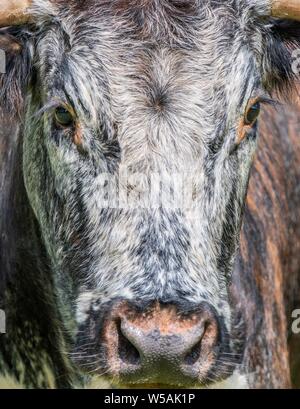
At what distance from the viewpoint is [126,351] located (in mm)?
6355

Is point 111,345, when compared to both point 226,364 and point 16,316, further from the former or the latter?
point 16,316

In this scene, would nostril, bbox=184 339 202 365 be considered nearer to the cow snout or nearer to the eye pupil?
the cow snout

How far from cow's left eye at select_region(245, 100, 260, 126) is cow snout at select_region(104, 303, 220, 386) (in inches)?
54.0

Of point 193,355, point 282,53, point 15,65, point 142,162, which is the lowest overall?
point 193,355

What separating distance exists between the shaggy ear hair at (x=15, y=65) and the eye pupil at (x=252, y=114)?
53.2 inches

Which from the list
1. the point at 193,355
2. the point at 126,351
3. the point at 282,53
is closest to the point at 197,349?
the point at 193,355

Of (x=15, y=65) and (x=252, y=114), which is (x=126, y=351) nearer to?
(x=252, y=114)

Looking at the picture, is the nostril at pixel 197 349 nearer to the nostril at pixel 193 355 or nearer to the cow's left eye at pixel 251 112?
the nostril at pixel 193 355

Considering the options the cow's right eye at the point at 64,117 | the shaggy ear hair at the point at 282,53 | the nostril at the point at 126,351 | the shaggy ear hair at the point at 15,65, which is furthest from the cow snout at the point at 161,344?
the shaggy ear hair at the point at 282,53

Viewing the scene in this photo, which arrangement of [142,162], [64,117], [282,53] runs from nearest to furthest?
[142,162] → [64,117] → [282,53]

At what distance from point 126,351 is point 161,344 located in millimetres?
255

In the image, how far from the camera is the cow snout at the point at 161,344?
6199mm

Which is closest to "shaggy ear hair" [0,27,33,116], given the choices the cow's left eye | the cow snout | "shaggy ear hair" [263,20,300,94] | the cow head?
the cow head
